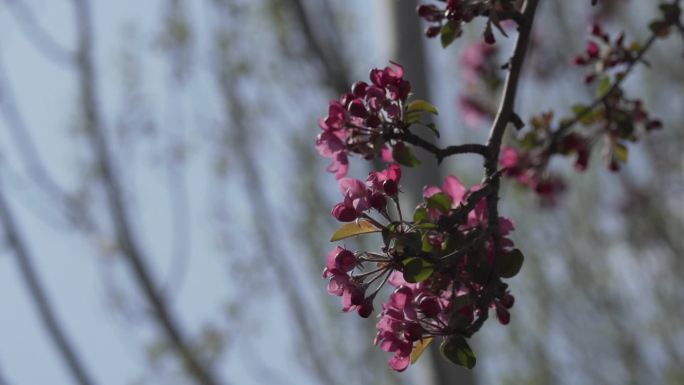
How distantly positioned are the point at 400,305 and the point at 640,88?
6292 mm

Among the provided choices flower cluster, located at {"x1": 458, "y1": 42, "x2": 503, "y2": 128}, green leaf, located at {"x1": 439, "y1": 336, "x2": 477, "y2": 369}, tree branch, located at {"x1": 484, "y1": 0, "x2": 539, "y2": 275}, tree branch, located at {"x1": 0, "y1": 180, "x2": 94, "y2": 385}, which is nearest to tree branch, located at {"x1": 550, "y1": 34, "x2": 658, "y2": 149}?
tree branch, located at {"x1": 484, "y1": 0, "x2": 539, "y2": 275}

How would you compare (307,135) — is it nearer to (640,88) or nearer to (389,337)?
(640,88)

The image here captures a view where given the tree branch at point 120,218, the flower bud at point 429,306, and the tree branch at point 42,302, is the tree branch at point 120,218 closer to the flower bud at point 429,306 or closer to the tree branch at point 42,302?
the tree branch at point 42,302

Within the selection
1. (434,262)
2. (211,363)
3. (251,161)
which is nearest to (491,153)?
(434,262)

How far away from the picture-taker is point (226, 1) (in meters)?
5.70

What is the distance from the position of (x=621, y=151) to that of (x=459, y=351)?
0.61 m

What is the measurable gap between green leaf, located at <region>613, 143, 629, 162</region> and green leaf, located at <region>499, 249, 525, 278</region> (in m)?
0.53

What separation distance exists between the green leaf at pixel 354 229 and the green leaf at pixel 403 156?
3.7 inches

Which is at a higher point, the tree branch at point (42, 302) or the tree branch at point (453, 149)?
the tree branch at point (42, 302)

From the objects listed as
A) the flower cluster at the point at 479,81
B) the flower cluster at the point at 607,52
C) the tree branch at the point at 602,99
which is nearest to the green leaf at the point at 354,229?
the tree branch at the point at 602,99

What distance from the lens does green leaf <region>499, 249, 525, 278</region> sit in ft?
2.82

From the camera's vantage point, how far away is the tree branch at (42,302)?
14.5 feet

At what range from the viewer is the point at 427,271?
82 cm

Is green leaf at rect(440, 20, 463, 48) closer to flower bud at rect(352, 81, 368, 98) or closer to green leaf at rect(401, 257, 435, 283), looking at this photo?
flower bud at rect(352, 81, 368, 98)
